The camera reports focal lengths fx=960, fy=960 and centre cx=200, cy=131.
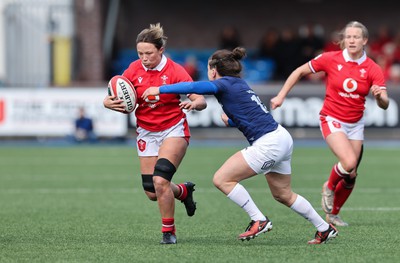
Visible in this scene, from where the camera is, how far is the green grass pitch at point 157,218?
7.43m

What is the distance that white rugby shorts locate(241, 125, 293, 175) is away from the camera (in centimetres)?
777

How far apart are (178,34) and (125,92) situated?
897 inches

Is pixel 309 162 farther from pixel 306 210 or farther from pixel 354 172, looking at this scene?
pixel 306 210

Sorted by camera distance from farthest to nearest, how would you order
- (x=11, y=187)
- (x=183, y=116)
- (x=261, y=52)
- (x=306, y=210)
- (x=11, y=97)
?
(x=261, y=52) < (x=11, y=97) < (x=11, y=187) < (x=183, y=116) < (x=306, y=210)

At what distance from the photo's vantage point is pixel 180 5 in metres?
30.9

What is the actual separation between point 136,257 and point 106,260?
25 cm

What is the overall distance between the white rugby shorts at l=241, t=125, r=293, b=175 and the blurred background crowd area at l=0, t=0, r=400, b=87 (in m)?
16.4

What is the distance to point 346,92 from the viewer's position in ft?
31.5

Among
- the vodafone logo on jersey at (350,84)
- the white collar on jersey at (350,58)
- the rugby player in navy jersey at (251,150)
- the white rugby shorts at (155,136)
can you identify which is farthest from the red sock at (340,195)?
the white rugby shorts at (155,136)

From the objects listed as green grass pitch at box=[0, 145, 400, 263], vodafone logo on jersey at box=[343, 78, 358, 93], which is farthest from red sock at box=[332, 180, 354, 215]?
vodafone logo on jersey at box=[343, 78, 358, 93]

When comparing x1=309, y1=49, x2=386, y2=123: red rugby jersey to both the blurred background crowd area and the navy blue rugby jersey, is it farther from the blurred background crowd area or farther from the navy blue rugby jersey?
the blurred background crowd area

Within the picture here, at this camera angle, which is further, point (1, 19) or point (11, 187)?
point (1, 19)

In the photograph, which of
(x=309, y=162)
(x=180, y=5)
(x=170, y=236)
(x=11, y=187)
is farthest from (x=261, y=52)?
(x=170, y=236)

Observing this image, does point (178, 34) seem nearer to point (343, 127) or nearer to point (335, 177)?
point (335, 177)
